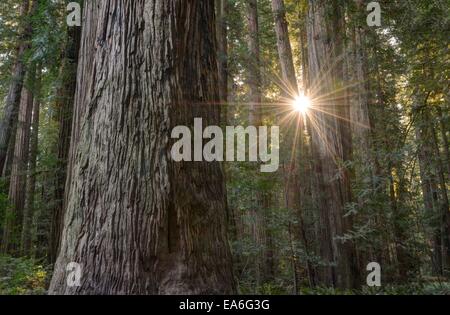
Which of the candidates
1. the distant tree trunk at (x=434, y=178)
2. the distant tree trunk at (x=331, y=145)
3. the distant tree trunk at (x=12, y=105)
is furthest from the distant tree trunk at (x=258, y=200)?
the distant tree trunk at (x=12, y=105)

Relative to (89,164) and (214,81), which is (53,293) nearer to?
Result: (89,164)

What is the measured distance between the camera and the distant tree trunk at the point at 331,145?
23.6ft

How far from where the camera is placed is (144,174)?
9.29 ft

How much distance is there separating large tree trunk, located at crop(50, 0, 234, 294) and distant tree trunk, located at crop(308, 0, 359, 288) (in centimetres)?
440

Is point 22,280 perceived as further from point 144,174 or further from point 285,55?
point 285,55

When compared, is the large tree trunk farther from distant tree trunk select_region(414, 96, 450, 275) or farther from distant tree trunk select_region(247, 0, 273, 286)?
distant tree trunk select_region(247, 0, 273, 286)

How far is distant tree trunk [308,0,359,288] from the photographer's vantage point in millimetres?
7188

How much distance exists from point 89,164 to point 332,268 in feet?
19.2

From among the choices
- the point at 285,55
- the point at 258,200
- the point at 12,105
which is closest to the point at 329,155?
the point at 258,200

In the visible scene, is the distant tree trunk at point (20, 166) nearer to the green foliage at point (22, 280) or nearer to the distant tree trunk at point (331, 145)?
→ the green foliage at point (22, 280)

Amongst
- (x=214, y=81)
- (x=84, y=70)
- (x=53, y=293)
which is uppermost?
(x=84, y=70)

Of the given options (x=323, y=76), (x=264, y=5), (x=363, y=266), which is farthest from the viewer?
(x=264, y=5)

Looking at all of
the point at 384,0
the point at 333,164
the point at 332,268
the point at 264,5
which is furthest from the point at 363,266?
the point at 264,5

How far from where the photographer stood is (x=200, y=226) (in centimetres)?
293
